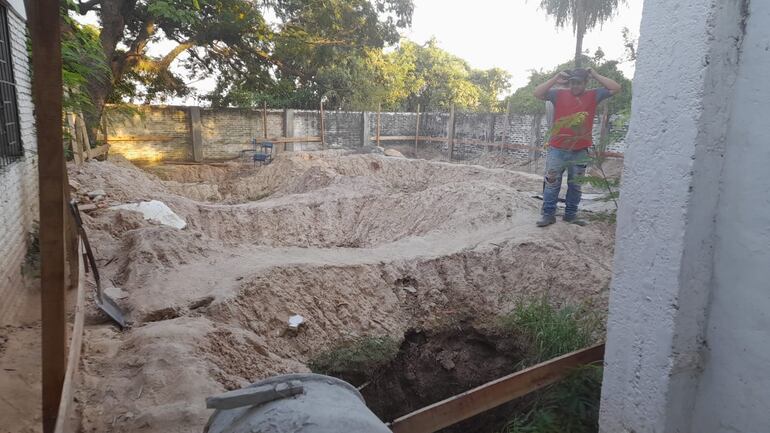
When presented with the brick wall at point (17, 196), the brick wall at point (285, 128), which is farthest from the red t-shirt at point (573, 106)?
the brick wall at point (285, 128)

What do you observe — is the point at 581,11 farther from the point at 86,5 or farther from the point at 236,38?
the point at 86,5

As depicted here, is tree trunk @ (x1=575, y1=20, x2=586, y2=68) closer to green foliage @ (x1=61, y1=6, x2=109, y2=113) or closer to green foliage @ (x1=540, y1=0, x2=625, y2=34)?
green foliage @ (x1=540, y1=0, x2=625, y2=34)

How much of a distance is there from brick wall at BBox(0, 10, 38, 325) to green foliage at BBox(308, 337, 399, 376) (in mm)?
2987

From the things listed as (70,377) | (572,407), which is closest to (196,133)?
(70,377)

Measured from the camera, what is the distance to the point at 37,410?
10.3ft

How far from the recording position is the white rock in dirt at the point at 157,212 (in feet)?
28.0

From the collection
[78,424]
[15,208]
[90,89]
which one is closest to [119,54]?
[90,89]

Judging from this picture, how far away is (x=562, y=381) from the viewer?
3.60 meters

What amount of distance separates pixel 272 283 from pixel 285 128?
50.1 feet

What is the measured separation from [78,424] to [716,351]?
12.3ft

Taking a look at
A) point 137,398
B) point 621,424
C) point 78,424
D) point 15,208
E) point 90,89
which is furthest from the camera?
point 90,89

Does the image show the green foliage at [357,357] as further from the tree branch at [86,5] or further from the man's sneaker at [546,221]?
the tree branch at [86,5]

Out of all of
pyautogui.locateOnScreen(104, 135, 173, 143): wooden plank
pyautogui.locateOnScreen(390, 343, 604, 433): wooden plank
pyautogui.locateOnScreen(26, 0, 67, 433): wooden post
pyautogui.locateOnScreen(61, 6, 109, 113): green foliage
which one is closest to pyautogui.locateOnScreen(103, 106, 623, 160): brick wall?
pyautogui.locateOnScreen(104, 135, 173, 143): wooden plank

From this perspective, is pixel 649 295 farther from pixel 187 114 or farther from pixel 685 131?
pixel 187 114
